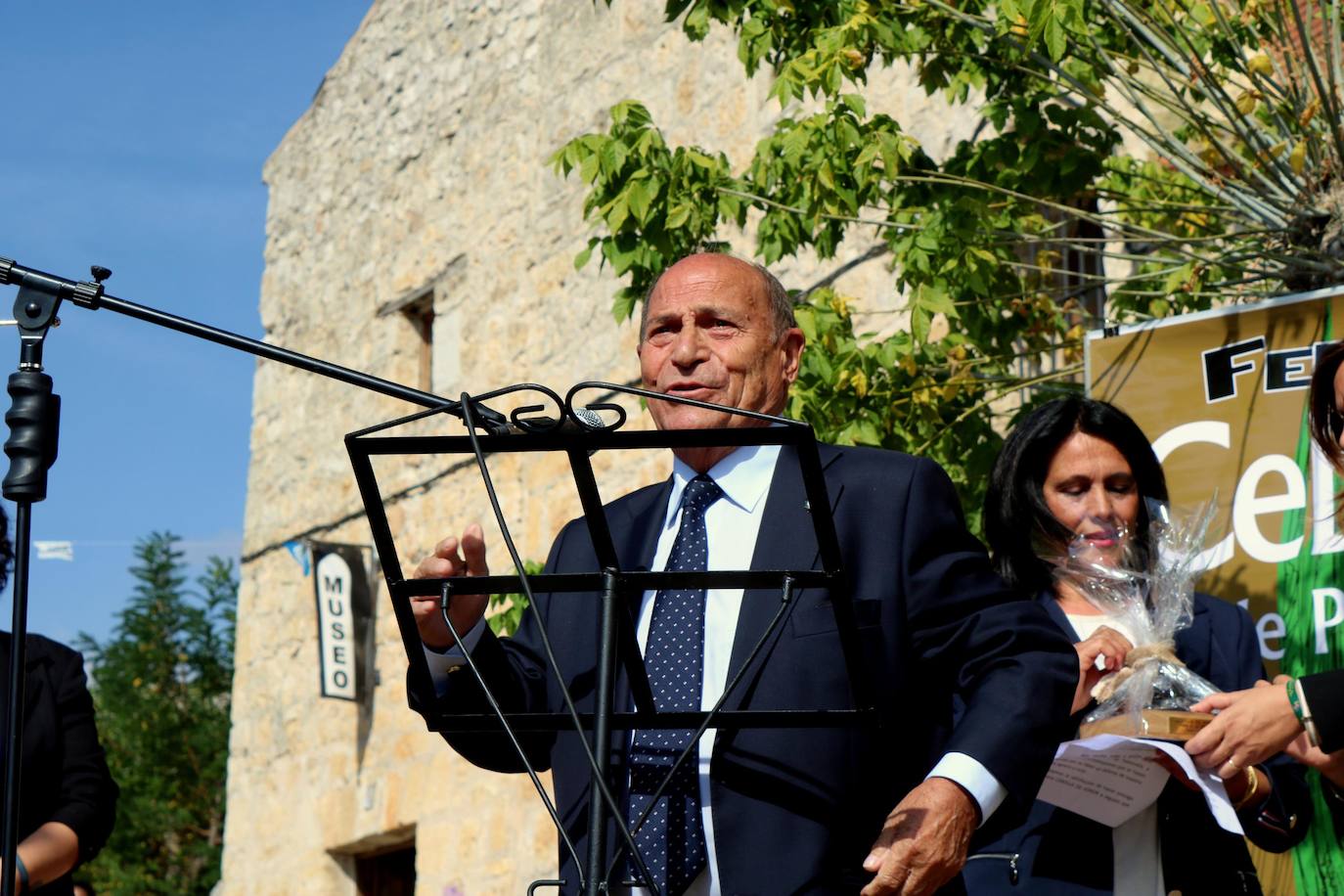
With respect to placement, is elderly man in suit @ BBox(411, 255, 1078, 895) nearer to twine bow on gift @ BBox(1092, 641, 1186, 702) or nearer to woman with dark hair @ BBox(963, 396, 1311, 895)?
woman with dark hair @ BBox(963, 396, 1311, 895)

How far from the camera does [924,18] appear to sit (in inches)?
225

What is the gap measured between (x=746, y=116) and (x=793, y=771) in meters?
7.59

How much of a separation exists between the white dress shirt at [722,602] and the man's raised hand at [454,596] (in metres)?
0.04

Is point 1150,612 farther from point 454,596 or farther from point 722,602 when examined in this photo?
point 454,596

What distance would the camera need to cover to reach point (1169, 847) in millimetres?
3293

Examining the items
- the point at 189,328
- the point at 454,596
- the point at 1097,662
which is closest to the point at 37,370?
the point at 189,328

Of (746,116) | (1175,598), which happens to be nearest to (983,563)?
(1175,598)

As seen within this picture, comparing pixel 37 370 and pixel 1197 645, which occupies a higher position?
pixel 37 370

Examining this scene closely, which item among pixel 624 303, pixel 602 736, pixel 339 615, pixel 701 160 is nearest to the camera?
pixel 602 736

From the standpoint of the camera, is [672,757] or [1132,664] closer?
[672,757]

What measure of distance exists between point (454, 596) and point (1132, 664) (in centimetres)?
140

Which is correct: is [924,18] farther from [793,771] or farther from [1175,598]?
[793,771]

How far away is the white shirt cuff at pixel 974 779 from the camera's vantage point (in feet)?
8.14

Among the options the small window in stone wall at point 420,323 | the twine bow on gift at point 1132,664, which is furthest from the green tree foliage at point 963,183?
the small window in stone wall at point 420,323
